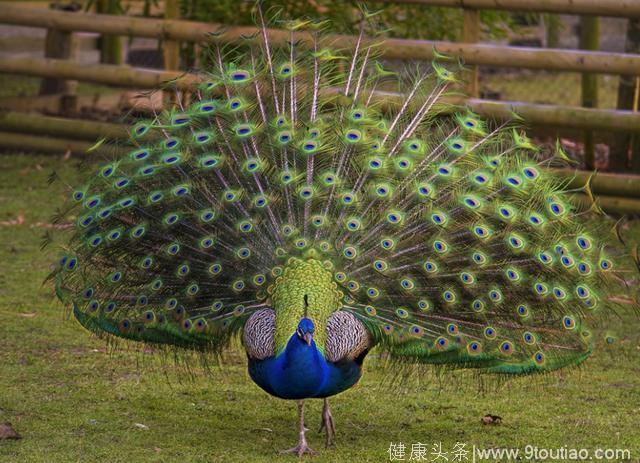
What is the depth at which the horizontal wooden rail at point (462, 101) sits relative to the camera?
33.9 ft

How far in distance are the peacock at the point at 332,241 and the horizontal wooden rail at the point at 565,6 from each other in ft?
15.2

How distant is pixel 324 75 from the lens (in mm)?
6344

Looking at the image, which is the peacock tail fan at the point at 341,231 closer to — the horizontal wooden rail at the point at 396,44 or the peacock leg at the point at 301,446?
the peacock leg at the point at 301,446

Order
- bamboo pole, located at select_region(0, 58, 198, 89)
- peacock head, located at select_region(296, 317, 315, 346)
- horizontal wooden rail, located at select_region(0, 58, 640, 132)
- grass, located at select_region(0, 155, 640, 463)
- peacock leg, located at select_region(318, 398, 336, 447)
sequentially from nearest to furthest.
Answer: peacock head, located at select_region(296, 317, 315, 346) < grass, located at select_region(0, 155, 640, 463) < peacock leg, located at select_region(318, 398, 336, 447) < horizontal wooden rail, located at select_region(0, 58, 640, 132) < bamboo pole, located at select_region(0, 58, 198, 89)

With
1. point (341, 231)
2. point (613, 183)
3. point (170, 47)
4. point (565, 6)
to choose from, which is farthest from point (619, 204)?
point (341, 231)

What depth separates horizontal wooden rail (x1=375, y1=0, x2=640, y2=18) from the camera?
10422 millimetres

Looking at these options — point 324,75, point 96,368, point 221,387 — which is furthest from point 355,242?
point 96,368

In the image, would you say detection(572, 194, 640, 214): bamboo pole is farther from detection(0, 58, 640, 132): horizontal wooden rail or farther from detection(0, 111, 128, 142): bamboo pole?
detection(0, 111, 128, 142): bamboo pole

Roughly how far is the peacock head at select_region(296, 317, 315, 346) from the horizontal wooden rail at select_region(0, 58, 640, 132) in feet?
6.05

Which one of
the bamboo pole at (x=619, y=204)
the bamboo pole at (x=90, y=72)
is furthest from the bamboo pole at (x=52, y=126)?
the bamboo pole at (x=619, y=204)

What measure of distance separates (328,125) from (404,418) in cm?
157

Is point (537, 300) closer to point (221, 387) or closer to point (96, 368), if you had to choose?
point (221, 387)

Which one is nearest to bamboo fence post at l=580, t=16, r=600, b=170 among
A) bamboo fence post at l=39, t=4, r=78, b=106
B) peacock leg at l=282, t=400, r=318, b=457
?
bamboo fence post at l=39, t=4, r=78, b=106

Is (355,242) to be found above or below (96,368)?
above
